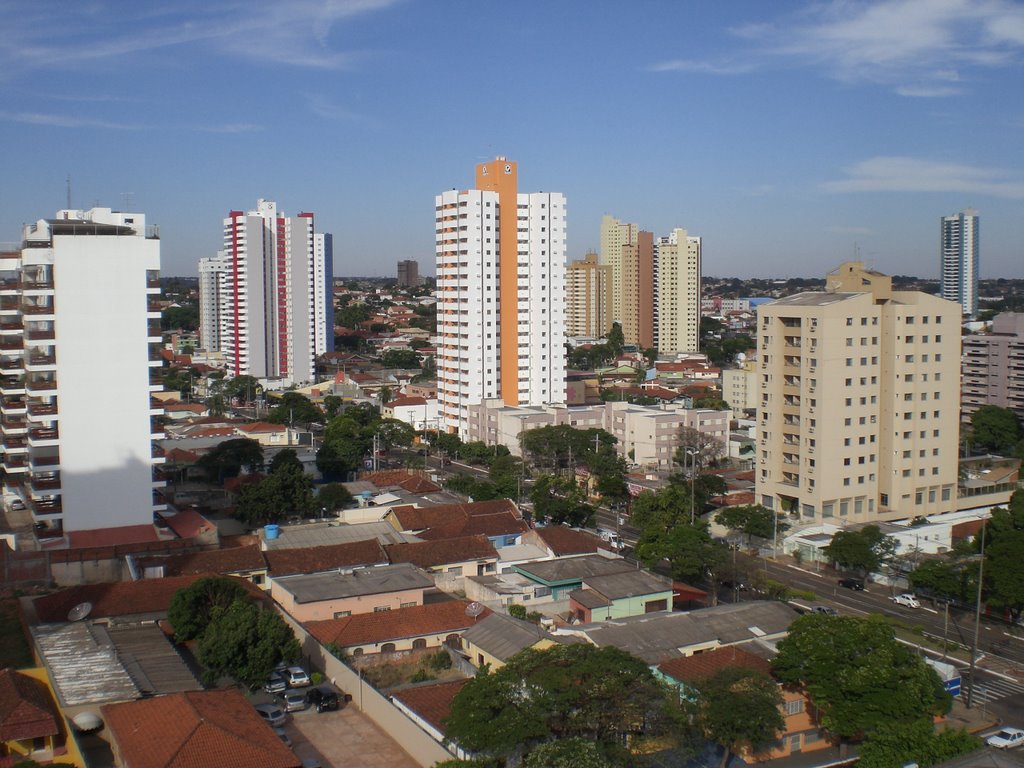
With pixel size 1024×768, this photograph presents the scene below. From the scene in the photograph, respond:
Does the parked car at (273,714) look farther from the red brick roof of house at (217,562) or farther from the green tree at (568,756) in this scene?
the red brick roof of house at (217,562)

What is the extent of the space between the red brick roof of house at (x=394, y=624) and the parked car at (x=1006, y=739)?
274 inches

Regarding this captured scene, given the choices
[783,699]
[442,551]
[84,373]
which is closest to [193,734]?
[783,699]

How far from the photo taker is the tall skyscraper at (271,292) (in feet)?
164

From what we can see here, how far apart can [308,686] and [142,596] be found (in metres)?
3.52

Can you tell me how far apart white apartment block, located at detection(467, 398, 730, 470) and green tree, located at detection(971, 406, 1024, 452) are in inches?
321

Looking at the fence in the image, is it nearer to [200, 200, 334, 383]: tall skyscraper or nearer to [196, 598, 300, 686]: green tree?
[196, 598, 300, 686]: green tree

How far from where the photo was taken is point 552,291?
3503 cm

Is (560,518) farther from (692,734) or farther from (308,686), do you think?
(692,734)

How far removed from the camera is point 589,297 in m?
73.1

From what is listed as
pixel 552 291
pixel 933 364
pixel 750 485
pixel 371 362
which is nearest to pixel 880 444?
pixel 933 364

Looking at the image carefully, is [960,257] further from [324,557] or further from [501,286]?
[324,557]

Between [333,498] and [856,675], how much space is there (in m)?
13.7

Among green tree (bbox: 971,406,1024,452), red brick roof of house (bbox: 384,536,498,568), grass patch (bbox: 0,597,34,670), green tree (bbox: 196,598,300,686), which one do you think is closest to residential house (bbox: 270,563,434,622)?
red brick roof of house (bbox: 384,536,498,568)

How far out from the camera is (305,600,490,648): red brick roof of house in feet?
48.8
